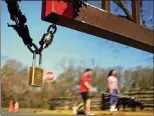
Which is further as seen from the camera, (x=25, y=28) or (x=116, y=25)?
(x=116, y=25)

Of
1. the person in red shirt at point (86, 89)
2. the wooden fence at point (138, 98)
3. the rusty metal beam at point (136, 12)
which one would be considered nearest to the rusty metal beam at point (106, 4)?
the rusty metal beam at point (136, 12)

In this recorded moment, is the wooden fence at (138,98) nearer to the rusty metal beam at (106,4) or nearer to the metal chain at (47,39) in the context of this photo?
the rusty metal beam at (106,4)

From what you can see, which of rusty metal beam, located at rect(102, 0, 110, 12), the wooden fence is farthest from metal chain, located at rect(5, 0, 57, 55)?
the wooden fence

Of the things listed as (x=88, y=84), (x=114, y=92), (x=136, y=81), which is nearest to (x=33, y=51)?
(x=88, y=84)

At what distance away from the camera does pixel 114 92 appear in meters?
10.1

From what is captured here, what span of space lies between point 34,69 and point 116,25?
6.57ft

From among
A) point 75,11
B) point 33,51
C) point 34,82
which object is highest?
point 75,11

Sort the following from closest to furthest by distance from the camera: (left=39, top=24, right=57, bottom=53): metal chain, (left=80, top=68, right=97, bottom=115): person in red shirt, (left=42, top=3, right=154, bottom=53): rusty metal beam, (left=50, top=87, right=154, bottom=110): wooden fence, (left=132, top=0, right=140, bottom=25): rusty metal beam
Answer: (left=39, top=24, right=57, bottom=53): metal chain < (left=42, top=3, right=154, bottom=53): rusty metal beam < (left=132, top=0, right=140, bottom=25): rusty metal beam < (left=80, top=68, right=97, bottom=115): person in red shirt < (left=50, top=87, right=154, bottom=110): wooden fence

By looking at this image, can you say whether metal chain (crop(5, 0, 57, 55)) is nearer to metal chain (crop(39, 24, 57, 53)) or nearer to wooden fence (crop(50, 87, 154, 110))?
metal chain (crop(39, 24, 57, 53))

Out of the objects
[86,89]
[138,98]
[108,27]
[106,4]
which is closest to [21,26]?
[108,27]

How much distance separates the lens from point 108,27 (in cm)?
446

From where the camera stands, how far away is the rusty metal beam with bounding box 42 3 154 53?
397 cm

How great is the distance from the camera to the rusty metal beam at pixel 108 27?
3.97 m

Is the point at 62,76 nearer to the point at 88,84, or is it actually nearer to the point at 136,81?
the point at 136,81
